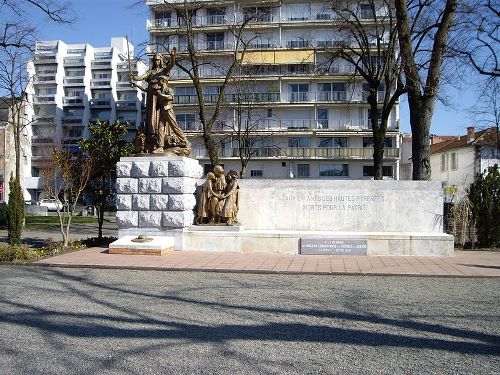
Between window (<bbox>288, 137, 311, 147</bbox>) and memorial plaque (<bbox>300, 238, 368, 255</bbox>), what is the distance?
41526 mm

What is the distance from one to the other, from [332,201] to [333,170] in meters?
40.4

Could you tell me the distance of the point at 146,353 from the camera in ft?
17.4

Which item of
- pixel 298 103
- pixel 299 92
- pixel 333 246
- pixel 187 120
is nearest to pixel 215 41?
pixel 187 120

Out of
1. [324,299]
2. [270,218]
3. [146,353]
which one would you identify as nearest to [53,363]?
[146,353]

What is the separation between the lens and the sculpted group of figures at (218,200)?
14.5 m

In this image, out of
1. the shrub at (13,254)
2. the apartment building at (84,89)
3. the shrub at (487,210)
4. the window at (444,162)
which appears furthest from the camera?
the apartment building at (84,89)

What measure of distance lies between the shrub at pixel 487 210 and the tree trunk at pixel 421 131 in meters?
1.59

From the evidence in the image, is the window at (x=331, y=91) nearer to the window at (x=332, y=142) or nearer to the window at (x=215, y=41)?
the window at (x=332, y=142)

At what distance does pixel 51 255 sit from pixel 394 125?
150 feet

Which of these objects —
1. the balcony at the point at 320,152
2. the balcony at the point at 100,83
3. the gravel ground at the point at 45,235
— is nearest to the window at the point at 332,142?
the balcony at the point at 320,152

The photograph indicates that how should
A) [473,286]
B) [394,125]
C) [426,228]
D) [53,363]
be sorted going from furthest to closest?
[394,125] < [426,228] < [473,286] < [53,363]

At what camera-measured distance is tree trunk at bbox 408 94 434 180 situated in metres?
16.6

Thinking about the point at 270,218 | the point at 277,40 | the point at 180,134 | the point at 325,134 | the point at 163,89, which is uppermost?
the point at 277,40

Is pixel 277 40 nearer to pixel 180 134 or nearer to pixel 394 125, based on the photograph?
pixel 394 125
